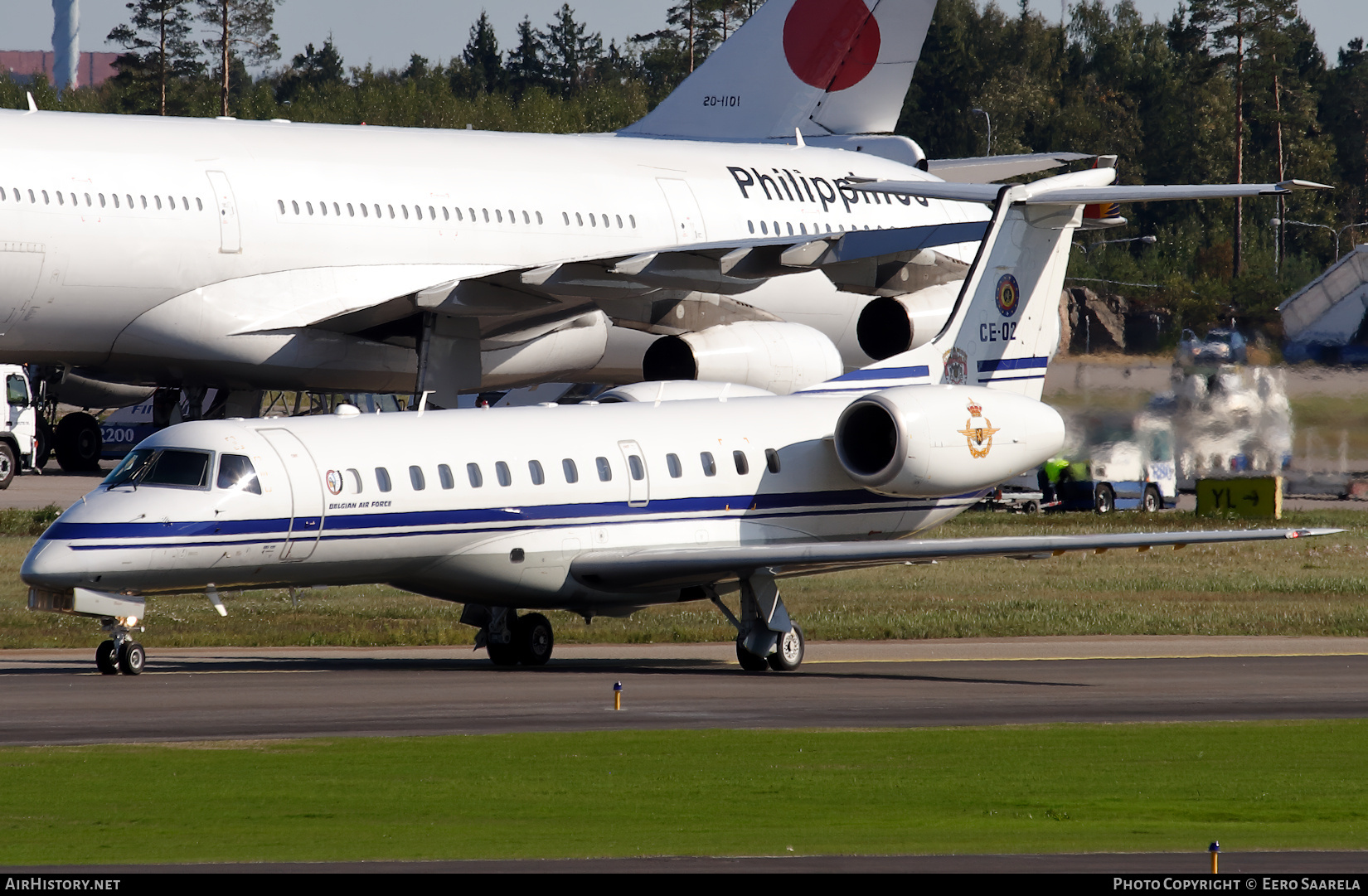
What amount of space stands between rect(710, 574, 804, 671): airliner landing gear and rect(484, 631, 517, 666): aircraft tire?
2623 millimetres

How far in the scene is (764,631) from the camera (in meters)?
26.0

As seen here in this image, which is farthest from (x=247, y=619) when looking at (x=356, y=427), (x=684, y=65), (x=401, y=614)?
(x=684, y=65)

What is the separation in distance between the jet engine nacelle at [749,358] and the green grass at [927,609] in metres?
3.69

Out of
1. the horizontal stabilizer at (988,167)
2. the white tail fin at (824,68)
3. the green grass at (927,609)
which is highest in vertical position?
the white tail fin at (824,68)

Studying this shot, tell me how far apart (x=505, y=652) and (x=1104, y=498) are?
36.0m

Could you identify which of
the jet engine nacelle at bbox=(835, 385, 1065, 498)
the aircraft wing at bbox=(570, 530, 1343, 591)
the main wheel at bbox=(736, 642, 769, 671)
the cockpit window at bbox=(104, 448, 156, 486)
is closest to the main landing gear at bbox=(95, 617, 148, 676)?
the cockpit window at bbox=(104, 448, 156, 486)

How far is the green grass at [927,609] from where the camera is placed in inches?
1204

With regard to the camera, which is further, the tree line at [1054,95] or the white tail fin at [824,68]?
the tree line at [1054,95]

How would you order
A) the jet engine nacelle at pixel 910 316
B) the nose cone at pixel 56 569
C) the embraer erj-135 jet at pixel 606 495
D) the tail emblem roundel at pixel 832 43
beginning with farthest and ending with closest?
the tail emblem roundel at pixel 832 43, the jet engine nacelle at pixel 910 316, the embraer erj-135 jet at pixel 606 495, the nose cone at pixel 56 569

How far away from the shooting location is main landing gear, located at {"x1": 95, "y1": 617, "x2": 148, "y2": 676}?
2344cm

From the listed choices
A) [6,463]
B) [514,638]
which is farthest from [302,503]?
[6,463]

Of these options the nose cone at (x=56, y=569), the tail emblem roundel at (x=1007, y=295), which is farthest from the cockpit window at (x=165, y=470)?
the tail emblem roundel at (x=1007, y=295)

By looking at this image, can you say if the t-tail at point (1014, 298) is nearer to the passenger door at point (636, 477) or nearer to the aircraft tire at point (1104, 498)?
the passenger door at point (636, 477)

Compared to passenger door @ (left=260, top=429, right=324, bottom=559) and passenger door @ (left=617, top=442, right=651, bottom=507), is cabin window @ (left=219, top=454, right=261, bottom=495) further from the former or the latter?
passenger door @ (left=617, top=442, right=651, bottom=507)
